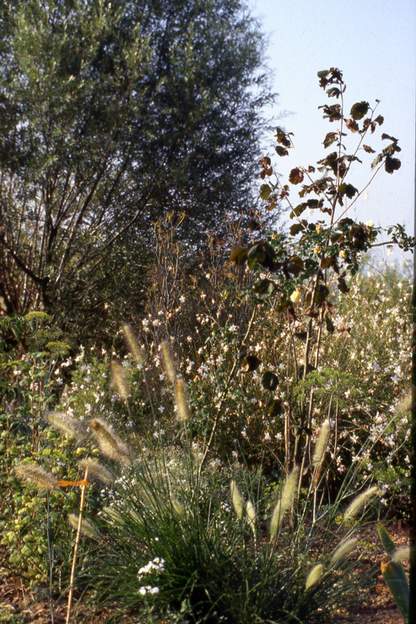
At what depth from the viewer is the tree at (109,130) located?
8.90 meters

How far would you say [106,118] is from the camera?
→ 900 centimetres

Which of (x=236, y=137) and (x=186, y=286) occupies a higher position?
(x=236, y=137)

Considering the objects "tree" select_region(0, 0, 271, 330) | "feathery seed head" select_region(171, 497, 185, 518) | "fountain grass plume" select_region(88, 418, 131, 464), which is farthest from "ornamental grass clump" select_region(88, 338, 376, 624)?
"tree" select_region(0, 0, 271, 330)

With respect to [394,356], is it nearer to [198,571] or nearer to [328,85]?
[328,85]

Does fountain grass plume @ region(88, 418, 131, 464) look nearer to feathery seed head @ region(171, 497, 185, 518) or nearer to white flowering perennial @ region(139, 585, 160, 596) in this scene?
feathery seed head @ region(171, 497, 185, 518)

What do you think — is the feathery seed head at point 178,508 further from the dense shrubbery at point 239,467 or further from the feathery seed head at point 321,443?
the feathery seed head at point 321,443

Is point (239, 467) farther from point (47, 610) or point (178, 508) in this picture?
point (47, 610)

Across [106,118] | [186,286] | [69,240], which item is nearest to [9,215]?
[69,240]

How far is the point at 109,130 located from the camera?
9.10 metres

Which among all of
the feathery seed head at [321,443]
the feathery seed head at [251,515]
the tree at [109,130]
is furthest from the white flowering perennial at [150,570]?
the tree at [109,130]

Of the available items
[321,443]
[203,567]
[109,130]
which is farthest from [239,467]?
[109,130]

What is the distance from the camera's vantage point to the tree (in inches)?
350

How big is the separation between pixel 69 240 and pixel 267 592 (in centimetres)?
658

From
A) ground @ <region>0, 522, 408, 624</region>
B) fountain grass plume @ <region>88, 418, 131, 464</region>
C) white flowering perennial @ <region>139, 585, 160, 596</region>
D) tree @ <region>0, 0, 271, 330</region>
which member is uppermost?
tree @ <region>0, 0, 271, 330</region>
